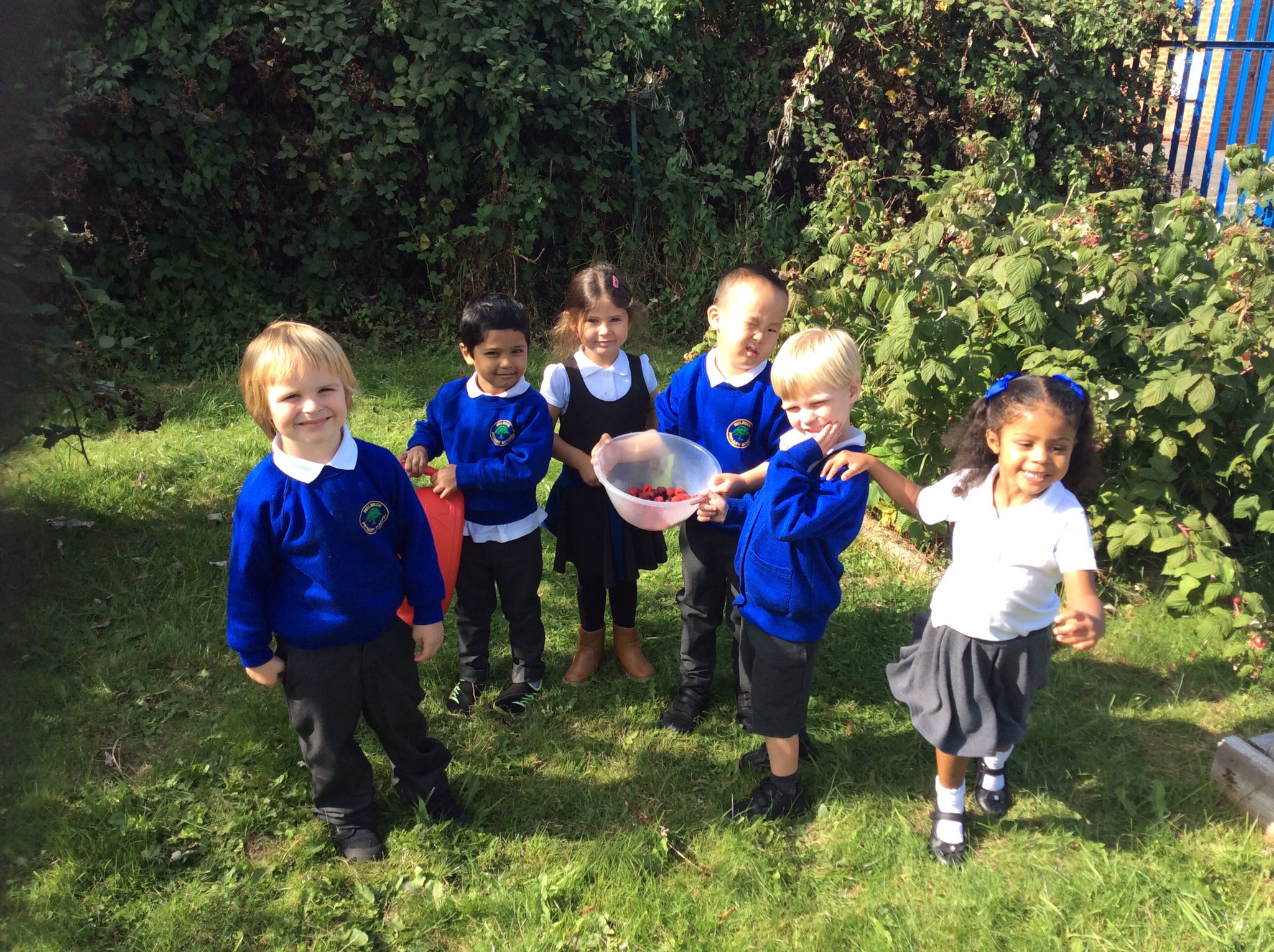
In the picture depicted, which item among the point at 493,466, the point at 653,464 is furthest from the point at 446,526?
the point at 653,464

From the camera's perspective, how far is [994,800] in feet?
8.69

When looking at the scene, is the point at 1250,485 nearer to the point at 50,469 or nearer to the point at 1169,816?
the point at 1169,816

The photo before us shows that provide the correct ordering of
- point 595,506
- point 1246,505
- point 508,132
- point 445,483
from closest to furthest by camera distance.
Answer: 1. point 445,483
2. point 595,506
3. point 1246,505
4. point 508,132

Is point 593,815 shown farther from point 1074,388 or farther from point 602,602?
point 1074,388

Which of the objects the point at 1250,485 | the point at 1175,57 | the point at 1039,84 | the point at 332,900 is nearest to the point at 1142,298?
the point at 1250,485

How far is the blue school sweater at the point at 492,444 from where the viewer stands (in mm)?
2770

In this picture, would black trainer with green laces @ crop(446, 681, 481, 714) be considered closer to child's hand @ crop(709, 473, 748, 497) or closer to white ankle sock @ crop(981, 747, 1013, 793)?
child's hand @ crop(709, 473, 748, 497)

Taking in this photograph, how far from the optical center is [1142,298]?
137 inches

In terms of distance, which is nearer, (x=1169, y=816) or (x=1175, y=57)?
(x=1169, y=816)

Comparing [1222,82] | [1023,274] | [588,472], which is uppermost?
[1222,82]

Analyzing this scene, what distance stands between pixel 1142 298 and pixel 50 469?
4981 mm

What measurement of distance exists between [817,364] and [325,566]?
4.32ft

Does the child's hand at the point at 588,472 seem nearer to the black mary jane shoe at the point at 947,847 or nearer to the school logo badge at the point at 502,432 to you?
the school logo badge at the point at 502,432

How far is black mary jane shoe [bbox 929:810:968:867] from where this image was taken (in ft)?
8.13
